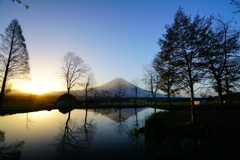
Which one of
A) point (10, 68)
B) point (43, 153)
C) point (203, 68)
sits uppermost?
point (10, 68)

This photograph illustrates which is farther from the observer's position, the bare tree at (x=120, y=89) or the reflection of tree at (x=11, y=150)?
the bare tree at (x=120, y=89)

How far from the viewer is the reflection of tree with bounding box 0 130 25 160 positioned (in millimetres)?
5785

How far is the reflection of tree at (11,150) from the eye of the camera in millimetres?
5785

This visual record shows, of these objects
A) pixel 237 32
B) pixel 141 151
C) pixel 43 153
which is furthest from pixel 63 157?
pixel 237 32

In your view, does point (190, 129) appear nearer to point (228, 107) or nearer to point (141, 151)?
point (141, 151)

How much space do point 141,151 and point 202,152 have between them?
272cm

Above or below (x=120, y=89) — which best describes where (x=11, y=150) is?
below

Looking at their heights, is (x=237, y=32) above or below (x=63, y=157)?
above

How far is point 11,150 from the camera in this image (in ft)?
21.5

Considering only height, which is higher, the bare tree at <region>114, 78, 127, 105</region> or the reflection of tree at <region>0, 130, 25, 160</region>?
the bare tree at <region>114, 78, 127, 105</region>

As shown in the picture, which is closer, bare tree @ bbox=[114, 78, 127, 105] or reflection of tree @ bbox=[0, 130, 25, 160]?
reflection of tree @ bbox=[0, 130, 25, 160]

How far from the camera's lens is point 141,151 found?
253 inches

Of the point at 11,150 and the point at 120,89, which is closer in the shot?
the point at 11,150

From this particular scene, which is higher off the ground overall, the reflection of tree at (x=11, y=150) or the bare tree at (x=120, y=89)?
the bare tree at (x=120, y=89)
